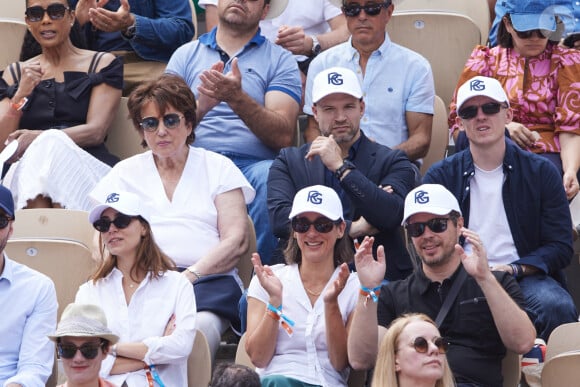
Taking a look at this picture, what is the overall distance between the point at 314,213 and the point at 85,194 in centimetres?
179

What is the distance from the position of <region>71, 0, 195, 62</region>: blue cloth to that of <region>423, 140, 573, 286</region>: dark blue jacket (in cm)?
269

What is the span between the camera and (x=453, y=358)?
5.91 metres

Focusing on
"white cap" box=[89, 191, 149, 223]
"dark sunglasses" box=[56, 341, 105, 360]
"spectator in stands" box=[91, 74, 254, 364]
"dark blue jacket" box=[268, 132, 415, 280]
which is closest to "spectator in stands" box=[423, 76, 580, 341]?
"dark blue jacket" box=[268, 132, 415, 280]

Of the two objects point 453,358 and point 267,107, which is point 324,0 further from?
point 453,358

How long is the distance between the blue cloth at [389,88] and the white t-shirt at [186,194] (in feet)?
3.50

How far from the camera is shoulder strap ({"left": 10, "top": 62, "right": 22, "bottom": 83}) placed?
26.4ft

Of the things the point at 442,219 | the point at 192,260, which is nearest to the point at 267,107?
the point at 192,260

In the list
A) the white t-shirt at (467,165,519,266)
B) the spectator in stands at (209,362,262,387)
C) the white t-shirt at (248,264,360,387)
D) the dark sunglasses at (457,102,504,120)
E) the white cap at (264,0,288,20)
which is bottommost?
the white t-shirt at (248,264,360,387)

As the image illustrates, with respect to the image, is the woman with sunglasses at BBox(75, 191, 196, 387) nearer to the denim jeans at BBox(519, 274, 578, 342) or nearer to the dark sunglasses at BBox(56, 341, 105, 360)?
the dark sunglasses at BBox(56, 341, 105, 360)

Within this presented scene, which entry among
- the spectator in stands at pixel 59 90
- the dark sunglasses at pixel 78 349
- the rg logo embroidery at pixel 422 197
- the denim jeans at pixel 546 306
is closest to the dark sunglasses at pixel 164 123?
the spectator in stands at pixel 59 90

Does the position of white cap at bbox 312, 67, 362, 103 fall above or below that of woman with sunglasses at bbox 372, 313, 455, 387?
above

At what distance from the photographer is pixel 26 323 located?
5914mm

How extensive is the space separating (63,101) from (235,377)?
11.5 ft

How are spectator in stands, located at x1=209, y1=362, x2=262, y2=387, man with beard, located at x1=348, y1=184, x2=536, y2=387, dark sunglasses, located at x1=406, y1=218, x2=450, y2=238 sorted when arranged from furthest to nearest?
dark sunglasses, located at x1=406, y1=218, x2=450, y2=238 → man with beard, located at x1=348, y1=184, x2=536, y2=387 → spectator in stands, located at x1=209, y1=362, x2=262, y2=387
